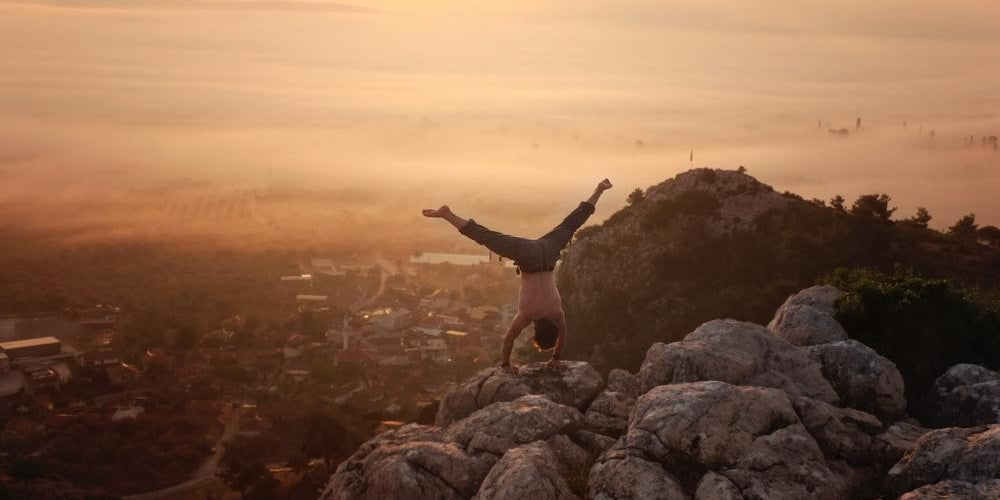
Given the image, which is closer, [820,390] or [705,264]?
[820,390]

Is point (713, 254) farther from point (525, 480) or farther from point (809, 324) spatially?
point (525, 480)

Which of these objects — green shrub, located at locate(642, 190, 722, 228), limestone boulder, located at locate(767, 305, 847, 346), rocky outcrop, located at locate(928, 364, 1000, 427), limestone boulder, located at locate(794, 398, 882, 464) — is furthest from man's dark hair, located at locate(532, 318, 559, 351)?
green shrub, located at locate(642, 190, 722, 228)

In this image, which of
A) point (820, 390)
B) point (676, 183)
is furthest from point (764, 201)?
point (820, 390)

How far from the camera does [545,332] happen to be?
1964cm

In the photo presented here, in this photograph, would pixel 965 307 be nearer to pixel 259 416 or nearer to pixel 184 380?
pixel 259 416

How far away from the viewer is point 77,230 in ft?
399

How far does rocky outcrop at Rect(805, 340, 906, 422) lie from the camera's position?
1923 centimetres

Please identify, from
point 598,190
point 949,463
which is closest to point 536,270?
point 598,190

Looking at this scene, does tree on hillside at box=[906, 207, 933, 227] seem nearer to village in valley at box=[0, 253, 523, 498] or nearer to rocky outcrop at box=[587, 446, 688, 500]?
village in valley at box=[0, 253, 523, 498]

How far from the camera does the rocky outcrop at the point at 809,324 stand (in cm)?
2238

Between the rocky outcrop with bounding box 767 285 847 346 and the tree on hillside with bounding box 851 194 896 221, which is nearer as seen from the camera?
the rocky outcrop with bounding box 767 285 847 346

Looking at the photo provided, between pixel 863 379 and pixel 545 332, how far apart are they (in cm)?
738

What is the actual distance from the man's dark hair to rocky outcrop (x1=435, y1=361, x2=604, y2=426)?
91cm

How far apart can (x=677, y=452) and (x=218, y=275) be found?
97285 millimetres
